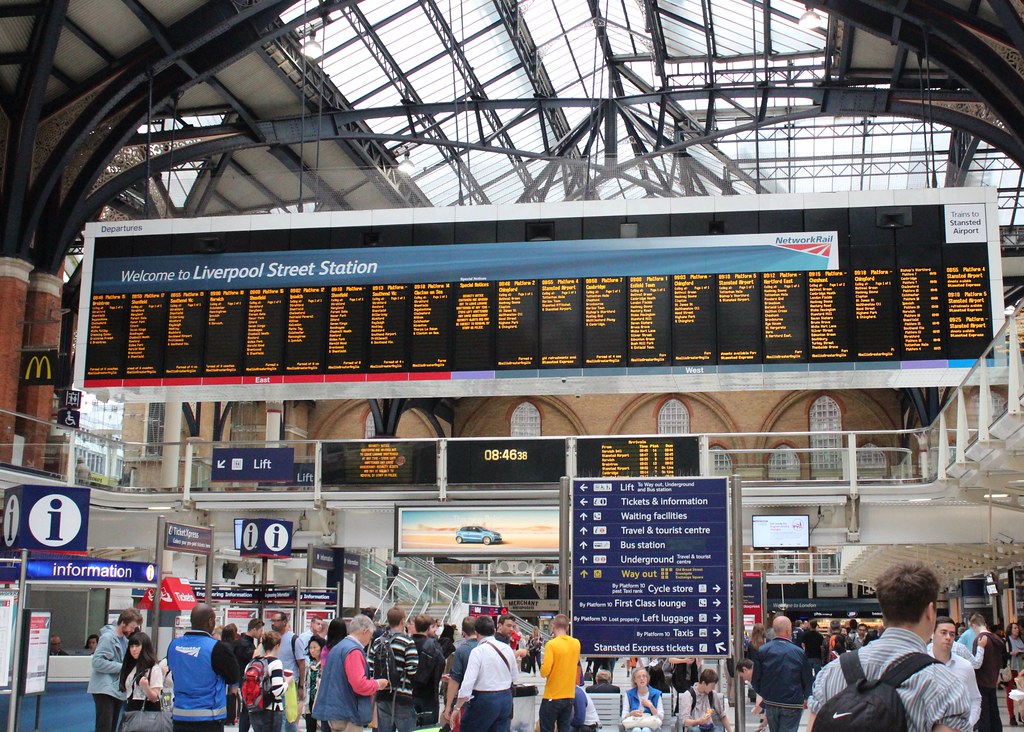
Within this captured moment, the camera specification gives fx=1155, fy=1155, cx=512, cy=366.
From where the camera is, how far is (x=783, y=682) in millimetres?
11023

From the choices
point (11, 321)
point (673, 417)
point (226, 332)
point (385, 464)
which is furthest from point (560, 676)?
point (673, 417)

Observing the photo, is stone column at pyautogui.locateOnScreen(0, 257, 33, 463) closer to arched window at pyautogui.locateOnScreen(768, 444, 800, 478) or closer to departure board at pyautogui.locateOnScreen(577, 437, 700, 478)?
departure board at pyautogui.locateOnScreen(577, 437, 700, 478)

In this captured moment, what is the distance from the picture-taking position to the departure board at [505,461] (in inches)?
825

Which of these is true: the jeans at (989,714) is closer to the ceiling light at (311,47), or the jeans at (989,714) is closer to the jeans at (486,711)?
the jeans at (486,711)

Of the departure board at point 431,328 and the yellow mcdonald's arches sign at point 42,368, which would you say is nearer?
the departure board at point 431,328

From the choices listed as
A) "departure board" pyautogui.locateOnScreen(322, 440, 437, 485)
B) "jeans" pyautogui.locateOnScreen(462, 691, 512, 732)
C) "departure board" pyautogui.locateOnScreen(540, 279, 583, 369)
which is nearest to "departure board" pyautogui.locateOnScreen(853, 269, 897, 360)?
"departure board" pyautogui.locateOnScreen(540, 279, 583, 369)

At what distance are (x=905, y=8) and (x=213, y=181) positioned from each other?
45.5 feet

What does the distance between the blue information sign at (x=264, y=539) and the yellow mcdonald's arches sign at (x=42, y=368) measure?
7693 mm

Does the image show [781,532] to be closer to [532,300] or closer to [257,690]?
[532,300]

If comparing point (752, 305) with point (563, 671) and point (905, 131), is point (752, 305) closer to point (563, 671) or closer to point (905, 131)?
point (563, 671)

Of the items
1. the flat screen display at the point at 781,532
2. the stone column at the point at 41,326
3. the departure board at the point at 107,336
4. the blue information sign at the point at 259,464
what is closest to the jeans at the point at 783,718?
the flat screen display at the point at 781,532

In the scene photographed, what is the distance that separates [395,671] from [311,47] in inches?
650

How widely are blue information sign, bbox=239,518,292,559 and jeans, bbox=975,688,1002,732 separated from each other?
955 cm

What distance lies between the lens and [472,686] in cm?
1000
